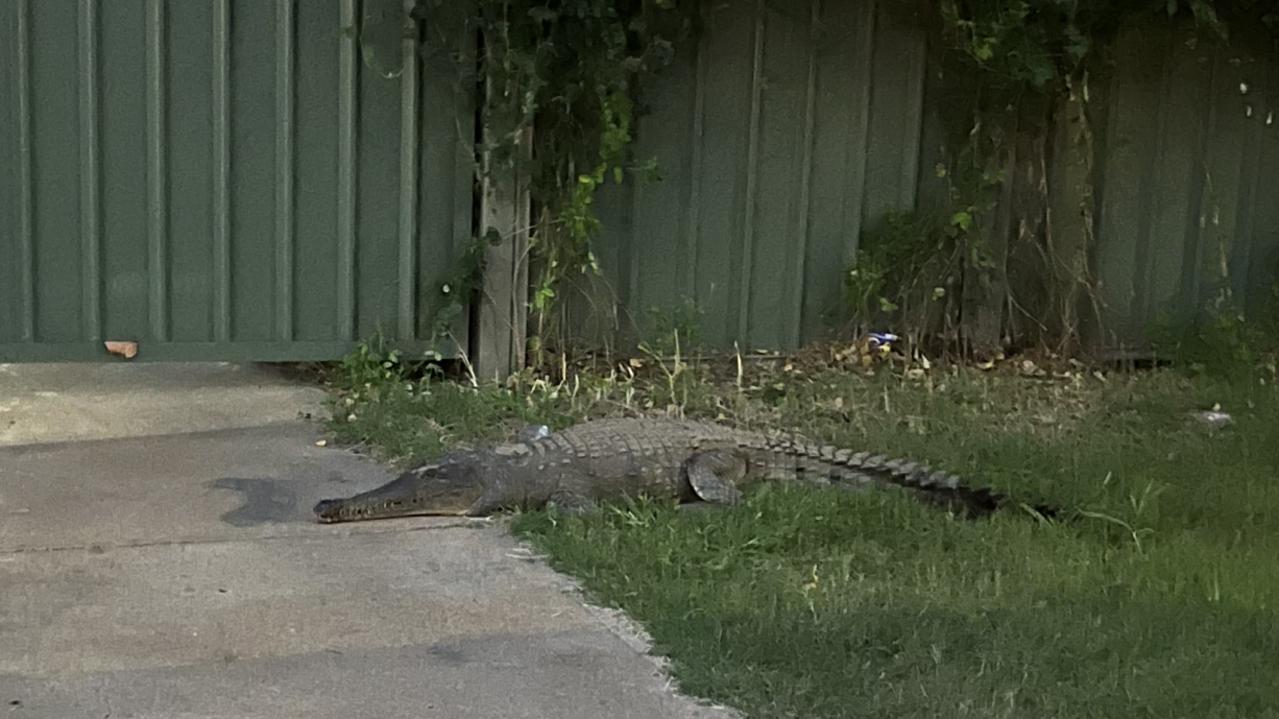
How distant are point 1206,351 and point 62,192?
198 inches

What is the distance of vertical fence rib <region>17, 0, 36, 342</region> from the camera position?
5.67 metres

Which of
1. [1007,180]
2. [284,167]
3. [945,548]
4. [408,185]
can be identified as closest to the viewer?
[945,548]

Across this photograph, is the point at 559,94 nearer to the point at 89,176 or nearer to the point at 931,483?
the point at 89,176

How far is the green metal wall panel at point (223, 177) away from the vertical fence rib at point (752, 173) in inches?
49.7

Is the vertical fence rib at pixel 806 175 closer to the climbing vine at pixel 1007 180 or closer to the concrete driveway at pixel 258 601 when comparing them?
the climbing vine at pixel 1007 180

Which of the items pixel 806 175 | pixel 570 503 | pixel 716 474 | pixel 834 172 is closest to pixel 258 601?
pixel 570 503

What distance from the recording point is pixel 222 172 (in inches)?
234

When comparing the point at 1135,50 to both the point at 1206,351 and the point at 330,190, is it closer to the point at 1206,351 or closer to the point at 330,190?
the point at 1206,351

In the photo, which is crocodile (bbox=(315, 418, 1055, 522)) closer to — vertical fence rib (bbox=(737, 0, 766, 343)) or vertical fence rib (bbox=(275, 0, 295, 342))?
→ vertical fence rib (bbox=(275, 0, 295, 342))

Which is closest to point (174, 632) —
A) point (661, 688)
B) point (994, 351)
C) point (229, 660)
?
point (229, 660)

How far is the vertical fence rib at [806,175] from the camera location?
6.68 metres

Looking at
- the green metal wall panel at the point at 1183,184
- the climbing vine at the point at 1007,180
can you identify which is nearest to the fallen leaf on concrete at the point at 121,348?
the climbing vine at the point at 1007,180

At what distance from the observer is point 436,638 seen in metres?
3.75

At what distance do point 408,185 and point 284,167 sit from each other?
498 millimetres
